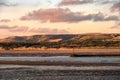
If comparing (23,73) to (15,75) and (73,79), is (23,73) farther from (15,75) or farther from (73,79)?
(73,79)

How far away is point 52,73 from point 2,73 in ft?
25.5

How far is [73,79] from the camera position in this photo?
65625 millimetres

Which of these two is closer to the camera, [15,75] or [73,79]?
[73,79]

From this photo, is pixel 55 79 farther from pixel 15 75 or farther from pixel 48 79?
pixel 15 75

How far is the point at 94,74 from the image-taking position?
235 feet

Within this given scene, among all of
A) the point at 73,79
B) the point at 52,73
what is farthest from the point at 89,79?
the point at 52,73

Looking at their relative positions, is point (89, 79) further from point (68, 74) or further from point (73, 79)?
point (68, 74)

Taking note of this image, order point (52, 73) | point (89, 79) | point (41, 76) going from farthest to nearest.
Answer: point (52, 73), point (41, 76), point (89, 79)

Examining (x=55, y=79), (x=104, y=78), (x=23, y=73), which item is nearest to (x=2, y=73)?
(x=23, y=73)

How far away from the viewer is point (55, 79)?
65.8 m

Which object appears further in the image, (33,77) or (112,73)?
(112,73)

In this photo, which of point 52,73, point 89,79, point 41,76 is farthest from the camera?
point 52,73

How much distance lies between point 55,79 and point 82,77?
4367 millimetres

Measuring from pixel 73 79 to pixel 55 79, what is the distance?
240 centimetres
